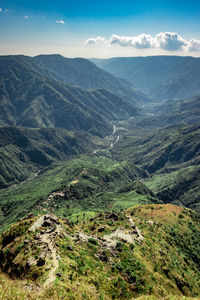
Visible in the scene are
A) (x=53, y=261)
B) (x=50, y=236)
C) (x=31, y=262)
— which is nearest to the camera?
(x=31, y=262)

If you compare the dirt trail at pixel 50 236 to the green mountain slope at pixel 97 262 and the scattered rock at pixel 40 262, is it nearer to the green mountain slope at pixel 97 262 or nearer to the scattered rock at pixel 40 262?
the green mountain slope at pixel 97 262

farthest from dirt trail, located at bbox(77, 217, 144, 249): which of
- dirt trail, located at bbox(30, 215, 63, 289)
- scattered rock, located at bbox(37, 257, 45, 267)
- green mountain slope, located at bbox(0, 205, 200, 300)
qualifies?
scattered rock, located at bbox(37, 257, 45, 267)

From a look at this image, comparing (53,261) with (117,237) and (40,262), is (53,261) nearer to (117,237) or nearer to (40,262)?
(40,262)

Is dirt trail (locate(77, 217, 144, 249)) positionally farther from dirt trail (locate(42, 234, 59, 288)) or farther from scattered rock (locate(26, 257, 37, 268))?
scattered rock (locate(26, 257, 37, 268))

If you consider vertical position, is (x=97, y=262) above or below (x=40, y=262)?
below

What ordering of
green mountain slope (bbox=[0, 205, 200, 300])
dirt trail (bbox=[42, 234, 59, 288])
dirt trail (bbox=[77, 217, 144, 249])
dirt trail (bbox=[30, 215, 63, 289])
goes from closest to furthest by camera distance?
dirt trail (bbox=[42, 234, 59, 288]) → green mountain slope (bbox=[0, 205, 200, 300]) → dirt trail (bbox=[30, 215, 63, 289]) → dirt trail (bbox=[77, 217, 144, 249])

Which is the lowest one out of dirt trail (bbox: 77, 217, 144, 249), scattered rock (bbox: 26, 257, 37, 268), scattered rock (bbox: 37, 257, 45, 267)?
dirt trail (bbox: 77, 217, 144, 249)

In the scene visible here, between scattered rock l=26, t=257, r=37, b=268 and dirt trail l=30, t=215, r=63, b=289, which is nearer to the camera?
dirt trail l=30, t=215, r=63, b=289

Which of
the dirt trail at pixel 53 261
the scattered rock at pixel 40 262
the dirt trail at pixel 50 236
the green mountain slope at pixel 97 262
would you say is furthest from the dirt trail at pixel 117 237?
the scattered rock at pixel 40 262

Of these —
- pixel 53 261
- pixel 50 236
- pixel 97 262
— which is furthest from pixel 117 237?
pixel 53 261
